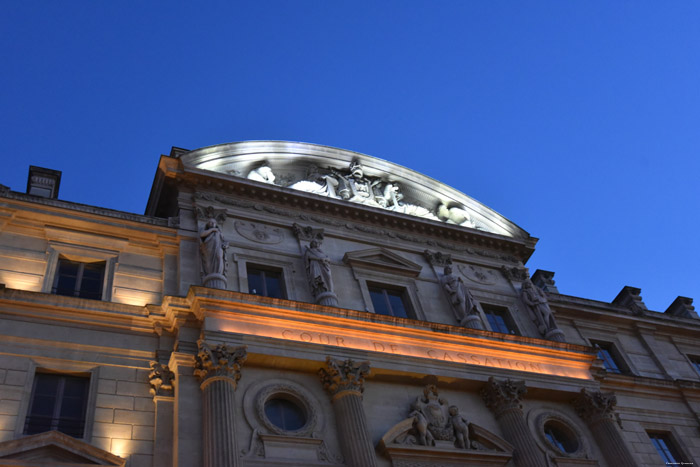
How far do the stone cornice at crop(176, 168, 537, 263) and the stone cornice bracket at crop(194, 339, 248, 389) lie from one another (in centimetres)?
774

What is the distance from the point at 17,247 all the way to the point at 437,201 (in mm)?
17549

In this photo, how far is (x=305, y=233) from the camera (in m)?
24.8

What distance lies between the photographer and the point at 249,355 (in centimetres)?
1900

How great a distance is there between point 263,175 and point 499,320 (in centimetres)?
1112

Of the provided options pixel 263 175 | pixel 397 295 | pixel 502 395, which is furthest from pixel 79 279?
pixel 502 395

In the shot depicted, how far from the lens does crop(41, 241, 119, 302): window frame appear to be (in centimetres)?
1983

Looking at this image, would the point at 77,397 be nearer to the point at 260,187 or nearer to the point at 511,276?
the point at 260,187

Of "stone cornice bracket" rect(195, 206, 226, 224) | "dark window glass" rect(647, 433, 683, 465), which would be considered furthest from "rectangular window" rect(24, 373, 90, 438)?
"dark window glass" rect(647, 433, 683, 465)

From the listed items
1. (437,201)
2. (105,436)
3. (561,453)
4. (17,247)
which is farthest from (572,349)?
(17,247)

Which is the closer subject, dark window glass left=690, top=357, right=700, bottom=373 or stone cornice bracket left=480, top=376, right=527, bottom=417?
stone cornice bracket left=480, top=376, right=527, bottom=417

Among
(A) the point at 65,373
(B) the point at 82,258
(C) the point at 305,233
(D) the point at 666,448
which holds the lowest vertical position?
(D) the point at 666,448

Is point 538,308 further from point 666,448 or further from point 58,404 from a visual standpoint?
point 58,404

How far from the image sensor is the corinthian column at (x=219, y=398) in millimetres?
16266

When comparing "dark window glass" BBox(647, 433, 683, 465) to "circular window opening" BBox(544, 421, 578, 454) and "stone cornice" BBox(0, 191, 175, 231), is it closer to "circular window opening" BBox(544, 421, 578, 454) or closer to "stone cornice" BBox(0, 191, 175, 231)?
"circular window opening" BBox(544, 421, 578, 454)
